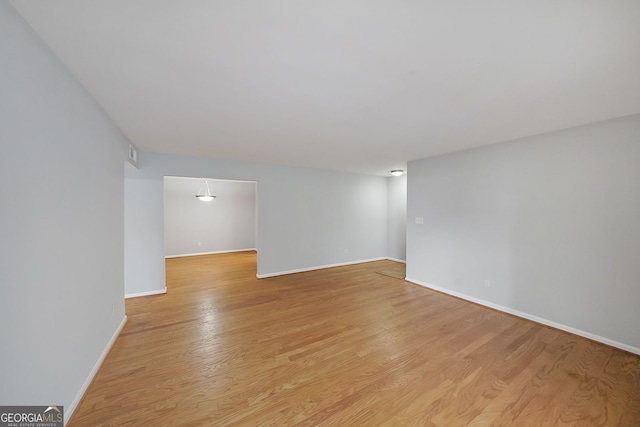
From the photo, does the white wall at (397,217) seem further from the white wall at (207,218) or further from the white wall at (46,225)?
the white wall at (46,225)

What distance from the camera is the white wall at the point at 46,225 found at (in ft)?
3.72

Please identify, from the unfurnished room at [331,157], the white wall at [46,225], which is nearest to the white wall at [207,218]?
the unfurnished room at [331,157]

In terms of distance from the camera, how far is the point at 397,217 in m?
6.86

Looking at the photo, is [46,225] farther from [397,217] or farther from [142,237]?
[397,217]

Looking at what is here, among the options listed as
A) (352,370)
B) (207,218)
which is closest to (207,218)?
(207,218)

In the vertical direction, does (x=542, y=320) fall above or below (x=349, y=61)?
below

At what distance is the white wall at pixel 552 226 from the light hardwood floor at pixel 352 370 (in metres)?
0.39

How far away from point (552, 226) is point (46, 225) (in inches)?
192

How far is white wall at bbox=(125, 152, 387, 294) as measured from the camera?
160 inches

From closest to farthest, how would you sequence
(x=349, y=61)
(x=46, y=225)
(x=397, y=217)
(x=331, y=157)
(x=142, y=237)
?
(x=46, y=225) → (x=349, y=61) → (x=142, y=237) → (x=331, y=157) → (x=397, y=217)

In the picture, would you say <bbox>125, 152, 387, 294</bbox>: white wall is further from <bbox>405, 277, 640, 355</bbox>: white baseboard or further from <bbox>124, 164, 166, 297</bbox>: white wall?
<bbox>405, 277, 640, 355</bbox>: white baseboard

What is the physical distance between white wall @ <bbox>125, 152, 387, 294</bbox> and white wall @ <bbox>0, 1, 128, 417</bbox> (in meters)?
1.97

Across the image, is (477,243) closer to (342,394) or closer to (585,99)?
(585,99)

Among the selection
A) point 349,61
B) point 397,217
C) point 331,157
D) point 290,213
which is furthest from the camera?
point 397,217
